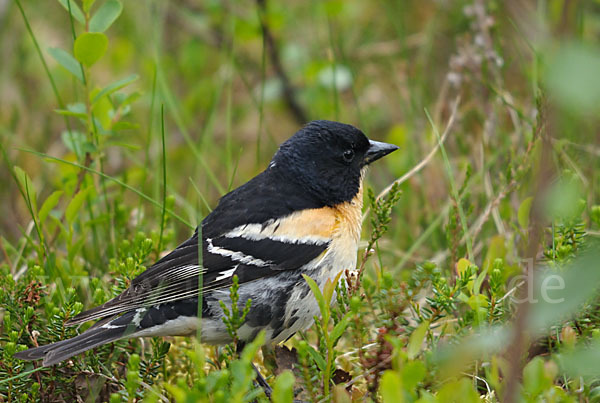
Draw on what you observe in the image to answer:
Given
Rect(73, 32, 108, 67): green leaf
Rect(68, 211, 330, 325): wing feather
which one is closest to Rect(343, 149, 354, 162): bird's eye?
Rect(68, 211, 330, 325): wing feather

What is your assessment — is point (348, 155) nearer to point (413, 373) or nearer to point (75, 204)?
point (75, 204)

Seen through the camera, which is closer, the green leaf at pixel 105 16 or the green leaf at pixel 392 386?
the green leaf at pixel 392 386

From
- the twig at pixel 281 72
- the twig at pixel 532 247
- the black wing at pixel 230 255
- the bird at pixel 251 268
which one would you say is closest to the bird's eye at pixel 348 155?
the bird at pixel 251 268

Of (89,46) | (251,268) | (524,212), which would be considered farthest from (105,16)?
(524,212)

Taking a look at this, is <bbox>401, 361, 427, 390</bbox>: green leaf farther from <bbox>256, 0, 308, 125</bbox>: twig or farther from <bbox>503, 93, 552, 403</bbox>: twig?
<bbox>256, 0, 308, 125</bbox>: twig

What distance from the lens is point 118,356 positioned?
117 inches

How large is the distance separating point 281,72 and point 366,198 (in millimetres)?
2069

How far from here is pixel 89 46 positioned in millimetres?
3309

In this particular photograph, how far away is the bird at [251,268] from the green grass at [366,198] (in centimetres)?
11

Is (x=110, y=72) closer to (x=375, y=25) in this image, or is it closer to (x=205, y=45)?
(x=205, y=45)

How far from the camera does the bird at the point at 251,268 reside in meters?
2.79

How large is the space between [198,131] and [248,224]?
3379 millimetres

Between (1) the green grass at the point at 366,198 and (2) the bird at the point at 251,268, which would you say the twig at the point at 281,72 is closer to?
(1) the green grass at the point at 366,198

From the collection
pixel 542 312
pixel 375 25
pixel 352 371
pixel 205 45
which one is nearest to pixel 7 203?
pixel 205 45
